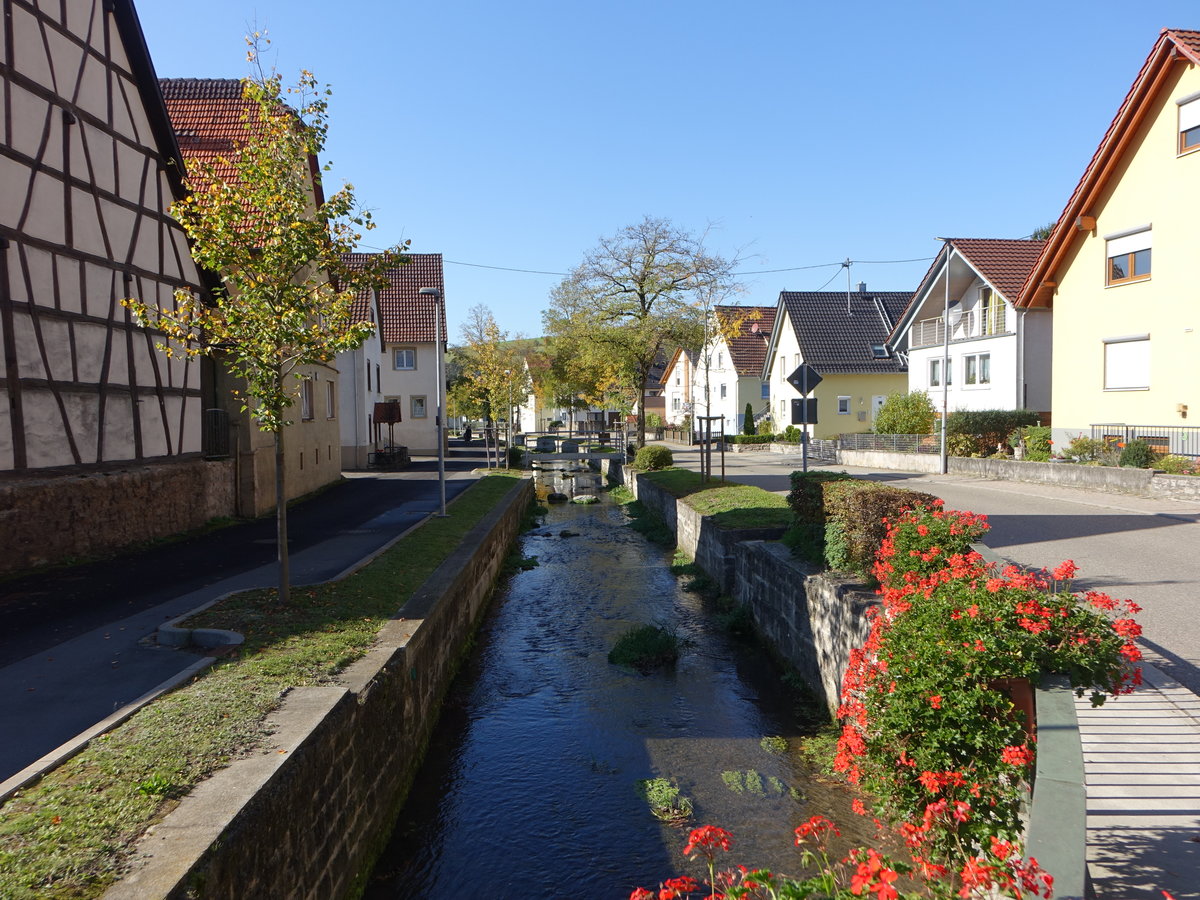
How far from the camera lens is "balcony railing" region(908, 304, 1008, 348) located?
33719 mm

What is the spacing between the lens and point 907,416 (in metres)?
34.1

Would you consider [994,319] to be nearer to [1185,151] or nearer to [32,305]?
[1185,151]

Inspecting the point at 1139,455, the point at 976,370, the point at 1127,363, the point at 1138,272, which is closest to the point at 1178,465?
the point at 1139,455

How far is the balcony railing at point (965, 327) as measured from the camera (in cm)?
3372

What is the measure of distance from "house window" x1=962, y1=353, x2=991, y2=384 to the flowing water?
26393 mm

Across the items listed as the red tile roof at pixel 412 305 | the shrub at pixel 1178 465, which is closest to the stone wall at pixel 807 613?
the shrub at pixel 1178 465

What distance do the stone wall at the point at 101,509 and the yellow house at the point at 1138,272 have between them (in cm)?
2242

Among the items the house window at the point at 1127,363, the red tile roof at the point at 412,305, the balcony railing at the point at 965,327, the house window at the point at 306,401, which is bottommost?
the house window at the point at 306,401

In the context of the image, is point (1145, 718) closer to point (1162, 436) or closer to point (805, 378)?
point (805, 378)

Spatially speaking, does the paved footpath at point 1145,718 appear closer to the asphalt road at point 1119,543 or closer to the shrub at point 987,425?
the asphalt road at point 1119,543

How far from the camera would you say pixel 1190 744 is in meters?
5.51

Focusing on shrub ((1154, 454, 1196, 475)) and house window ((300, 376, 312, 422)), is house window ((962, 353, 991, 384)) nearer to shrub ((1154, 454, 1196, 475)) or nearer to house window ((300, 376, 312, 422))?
shrub ((1154, 454, 1196, 475))

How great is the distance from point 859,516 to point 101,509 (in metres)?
11.2

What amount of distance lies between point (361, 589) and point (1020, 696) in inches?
297
